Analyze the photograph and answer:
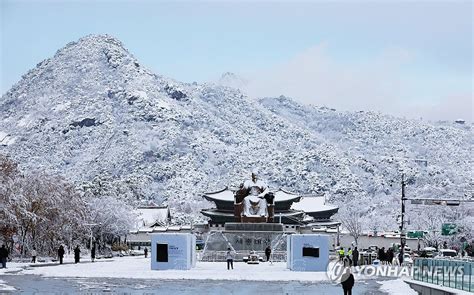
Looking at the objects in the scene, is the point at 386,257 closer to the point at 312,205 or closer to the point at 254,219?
the point at 254,219

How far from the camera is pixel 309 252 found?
51312mm

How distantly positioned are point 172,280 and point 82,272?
716 cm

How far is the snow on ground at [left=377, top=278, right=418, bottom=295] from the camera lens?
33.1m

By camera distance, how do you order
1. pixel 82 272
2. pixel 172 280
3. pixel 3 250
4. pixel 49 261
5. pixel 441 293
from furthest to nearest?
1. pixel 49 261
2. pixel 3 250
3. pixel 82 272
4. pixel 172 280
5. pixel 441 293

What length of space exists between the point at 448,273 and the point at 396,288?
525cm

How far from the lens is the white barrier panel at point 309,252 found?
51.0 meters

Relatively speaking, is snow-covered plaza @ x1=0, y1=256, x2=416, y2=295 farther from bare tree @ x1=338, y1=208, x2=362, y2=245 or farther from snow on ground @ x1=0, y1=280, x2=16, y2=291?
bare tree @ x1=338, y1=208, x2=362, y2=245

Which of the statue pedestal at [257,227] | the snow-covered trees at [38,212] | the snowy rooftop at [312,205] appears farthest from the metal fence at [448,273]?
the snowy rooftop at [312,205]

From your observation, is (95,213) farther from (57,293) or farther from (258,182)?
(57,293)

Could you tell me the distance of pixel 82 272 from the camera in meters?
44.8

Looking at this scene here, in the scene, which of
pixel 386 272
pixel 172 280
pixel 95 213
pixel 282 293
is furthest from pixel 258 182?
pixel 282 293

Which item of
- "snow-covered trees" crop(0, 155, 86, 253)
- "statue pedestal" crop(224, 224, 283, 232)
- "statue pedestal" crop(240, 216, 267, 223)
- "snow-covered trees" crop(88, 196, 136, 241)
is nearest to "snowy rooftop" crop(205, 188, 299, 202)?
"snow-covered trees" crop(88, 196, 136, 241)

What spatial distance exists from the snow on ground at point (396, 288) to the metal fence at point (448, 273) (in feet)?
2.40

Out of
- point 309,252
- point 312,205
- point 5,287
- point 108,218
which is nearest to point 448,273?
point 5,287
